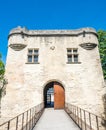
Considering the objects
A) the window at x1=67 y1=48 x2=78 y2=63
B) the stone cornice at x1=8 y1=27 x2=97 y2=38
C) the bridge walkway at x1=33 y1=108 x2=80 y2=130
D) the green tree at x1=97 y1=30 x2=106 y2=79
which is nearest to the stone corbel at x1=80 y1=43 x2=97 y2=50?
the window at x1=67 y1=48 x2=78 y2=63

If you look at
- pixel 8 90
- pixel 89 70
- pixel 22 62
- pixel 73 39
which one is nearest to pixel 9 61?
pixel 22 62

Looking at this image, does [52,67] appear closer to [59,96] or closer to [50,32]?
[59,96]

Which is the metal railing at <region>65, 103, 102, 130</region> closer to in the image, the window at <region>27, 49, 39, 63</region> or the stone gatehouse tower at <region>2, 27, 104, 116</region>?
the stone gatehouse tower at <region>2, 27, 104, 116</region>

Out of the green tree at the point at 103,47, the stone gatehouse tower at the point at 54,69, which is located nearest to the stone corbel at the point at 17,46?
the stone gatehouse tower at the point at 54,69

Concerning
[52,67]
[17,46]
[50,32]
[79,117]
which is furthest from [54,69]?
[79,117]

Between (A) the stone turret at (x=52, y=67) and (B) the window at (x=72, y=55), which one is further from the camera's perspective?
(B) the window at (x=72, y=55)

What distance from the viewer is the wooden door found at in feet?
49.5

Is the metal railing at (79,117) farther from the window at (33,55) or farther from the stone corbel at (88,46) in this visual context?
the stone corbel at (88,46)

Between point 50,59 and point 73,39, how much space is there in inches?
142

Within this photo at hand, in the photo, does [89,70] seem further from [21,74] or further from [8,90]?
[8,90]

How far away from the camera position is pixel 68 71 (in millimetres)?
15711

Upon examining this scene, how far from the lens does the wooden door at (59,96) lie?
49.5 ft

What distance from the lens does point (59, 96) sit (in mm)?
15500

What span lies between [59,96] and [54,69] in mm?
2872
